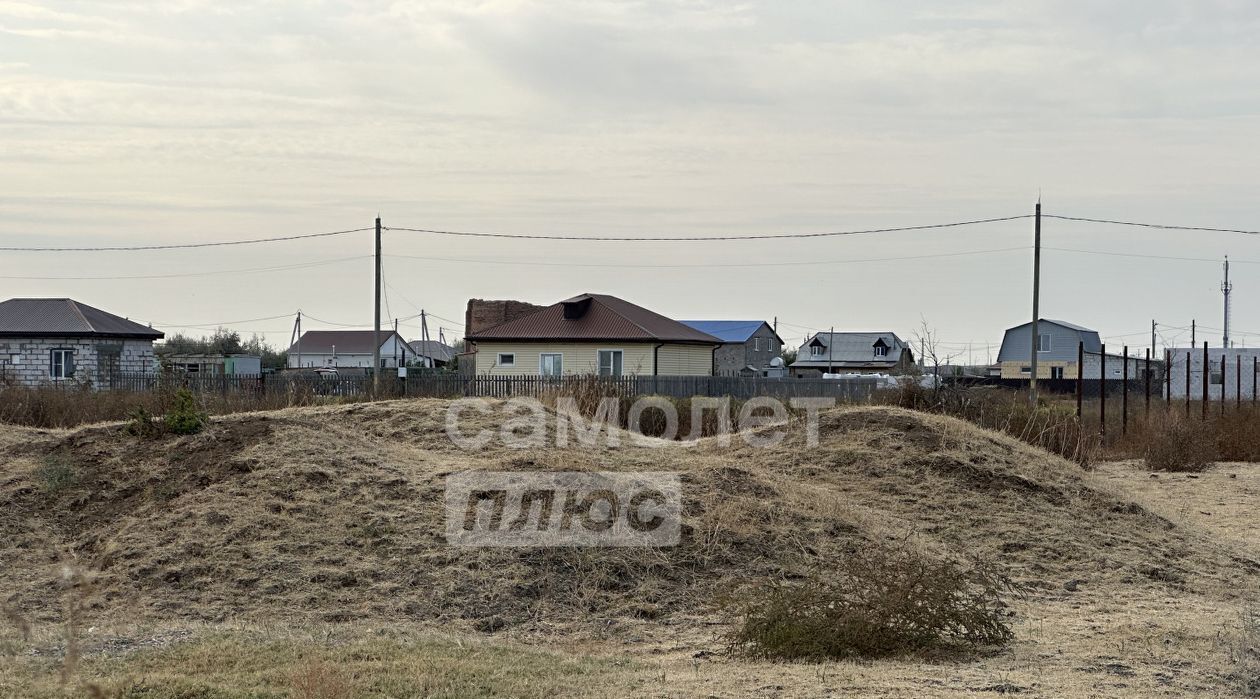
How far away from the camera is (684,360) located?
1575 inches

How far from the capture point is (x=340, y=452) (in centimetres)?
1160

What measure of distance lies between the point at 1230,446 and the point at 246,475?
1737cm

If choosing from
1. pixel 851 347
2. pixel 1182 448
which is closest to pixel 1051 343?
pixel 851 347

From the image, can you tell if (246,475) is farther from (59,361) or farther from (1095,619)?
(59,361)

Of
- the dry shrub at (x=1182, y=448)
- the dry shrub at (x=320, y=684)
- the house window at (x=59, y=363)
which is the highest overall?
the house window at (x=59, y=363)

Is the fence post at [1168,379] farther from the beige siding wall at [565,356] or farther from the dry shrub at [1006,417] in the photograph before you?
the beige siding wall at [565,356]

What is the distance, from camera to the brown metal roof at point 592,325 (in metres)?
38.7

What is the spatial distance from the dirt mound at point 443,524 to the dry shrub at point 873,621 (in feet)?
4.38

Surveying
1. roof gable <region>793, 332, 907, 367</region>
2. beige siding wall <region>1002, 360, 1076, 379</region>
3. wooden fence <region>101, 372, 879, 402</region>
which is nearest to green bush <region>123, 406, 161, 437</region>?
wooden fence <region>101, 372, 879, 402</region>

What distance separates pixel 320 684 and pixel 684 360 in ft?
112

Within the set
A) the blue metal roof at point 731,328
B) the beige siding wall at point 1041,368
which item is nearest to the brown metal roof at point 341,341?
the blue metal roof at point 731,328

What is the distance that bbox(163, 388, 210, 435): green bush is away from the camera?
11.8 m

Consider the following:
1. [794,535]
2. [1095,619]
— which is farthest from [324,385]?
[1095,619]

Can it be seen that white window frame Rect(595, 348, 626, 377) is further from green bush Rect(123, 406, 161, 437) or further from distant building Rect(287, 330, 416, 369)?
distant building Rect(287, 330, 416, 369)
